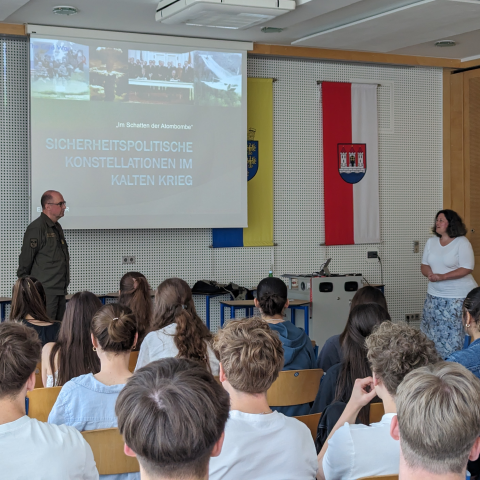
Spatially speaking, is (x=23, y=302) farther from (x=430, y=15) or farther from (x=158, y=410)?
(x=430, y=15)

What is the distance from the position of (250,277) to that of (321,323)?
1.08m

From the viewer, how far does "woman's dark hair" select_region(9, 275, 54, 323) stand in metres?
3.62

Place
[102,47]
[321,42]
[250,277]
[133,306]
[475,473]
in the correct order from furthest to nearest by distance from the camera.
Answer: [250,277] < [321,42] < [102,47] < [133,306] < [475,473]

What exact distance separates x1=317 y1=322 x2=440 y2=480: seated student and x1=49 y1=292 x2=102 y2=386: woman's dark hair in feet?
4.54

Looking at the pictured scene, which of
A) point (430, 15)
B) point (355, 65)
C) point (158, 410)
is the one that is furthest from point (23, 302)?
point (355, 65)

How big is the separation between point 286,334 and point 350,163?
436 centimetres

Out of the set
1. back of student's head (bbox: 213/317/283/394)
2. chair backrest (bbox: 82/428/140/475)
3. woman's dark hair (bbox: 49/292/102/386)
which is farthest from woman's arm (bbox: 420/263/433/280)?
chair backrest (bbox: 82/428/140/475)

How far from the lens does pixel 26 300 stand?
11.9ft

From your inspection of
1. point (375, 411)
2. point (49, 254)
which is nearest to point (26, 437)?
point (375, 411)

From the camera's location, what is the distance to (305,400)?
295 cm

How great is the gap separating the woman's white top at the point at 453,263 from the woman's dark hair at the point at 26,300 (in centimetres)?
411

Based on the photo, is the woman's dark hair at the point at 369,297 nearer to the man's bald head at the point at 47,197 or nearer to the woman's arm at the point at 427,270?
the woman's arm at the point at 427,270

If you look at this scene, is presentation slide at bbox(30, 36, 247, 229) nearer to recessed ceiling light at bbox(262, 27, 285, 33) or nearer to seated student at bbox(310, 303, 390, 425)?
recessed ceiling light at bbox(262, 27, 285, 33)

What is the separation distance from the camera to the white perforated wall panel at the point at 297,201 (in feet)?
19.8
